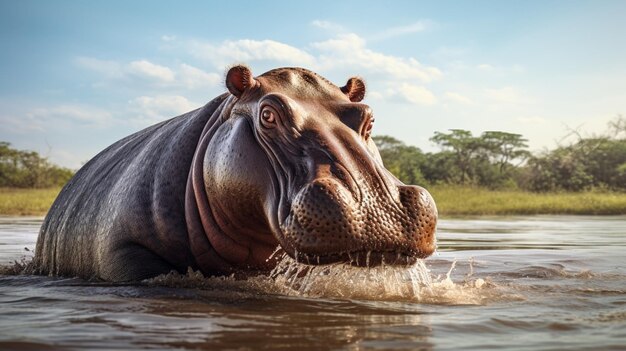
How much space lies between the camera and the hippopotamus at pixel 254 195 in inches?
127

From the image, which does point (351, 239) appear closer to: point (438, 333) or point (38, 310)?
point (438, 333)

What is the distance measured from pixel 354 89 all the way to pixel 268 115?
31.1 inches

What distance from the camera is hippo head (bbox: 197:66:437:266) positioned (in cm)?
319

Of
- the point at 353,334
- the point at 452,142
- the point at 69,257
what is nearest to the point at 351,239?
the point at 353,334

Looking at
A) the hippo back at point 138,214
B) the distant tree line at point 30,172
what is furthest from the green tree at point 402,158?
the hippo back at point 138,214

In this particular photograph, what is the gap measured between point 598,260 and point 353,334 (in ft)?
14.4

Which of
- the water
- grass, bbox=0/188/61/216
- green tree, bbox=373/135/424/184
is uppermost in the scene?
green tree, bbox=373/135/424/184

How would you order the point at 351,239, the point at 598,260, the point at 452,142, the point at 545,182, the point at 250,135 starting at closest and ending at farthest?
the point at 351,239 → the point at 250,135 → the point at 598,260 → the point at 545,182 → the point at 452,142

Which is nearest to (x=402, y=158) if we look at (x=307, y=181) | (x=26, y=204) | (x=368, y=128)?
(x=26, y=204)

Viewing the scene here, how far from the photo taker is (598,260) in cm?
639

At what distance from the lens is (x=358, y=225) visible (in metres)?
3.16

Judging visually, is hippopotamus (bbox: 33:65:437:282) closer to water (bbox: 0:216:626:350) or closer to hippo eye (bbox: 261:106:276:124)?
hippo eye (bbox: 261:106:276:124)

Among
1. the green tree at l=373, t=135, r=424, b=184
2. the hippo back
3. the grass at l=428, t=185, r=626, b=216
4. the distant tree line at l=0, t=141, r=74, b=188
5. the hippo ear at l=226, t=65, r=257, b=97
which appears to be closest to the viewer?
the hippo ear at l=226, t=65, r=257, b=97

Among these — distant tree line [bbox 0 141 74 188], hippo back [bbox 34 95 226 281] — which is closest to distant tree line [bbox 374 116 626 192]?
distant tree line [bbox 0 141 74 188]
